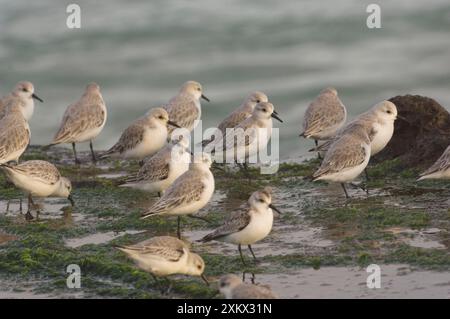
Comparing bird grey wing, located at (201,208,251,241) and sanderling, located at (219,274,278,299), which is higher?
bird grey wing, located at (201,208,251,241)

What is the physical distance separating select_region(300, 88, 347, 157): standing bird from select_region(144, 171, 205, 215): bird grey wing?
3787mm

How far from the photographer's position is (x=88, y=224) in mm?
11602

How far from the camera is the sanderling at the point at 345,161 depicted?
1184 cm

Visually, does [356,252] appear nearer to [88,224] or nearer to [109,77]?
[88,224]

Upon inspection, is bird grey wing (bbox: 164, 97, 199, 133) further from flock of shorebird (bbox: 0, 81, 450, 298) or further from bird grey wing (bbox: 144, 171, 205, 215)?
bird grey wing (bbox: 144, 171, 205, 215)

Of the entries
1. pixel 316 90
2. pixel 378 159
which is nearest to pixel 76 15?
pixel 316 90

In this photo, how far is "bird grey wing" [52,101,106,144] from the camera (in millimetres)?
15047

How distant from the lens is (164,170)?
12.4 meters

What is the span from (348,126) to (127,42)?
12198 millimetres

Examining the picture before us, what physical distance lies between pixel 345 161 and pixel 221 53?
485 inches

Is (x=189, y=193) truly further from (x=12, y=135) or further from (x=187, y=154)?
(x=12, y=135)

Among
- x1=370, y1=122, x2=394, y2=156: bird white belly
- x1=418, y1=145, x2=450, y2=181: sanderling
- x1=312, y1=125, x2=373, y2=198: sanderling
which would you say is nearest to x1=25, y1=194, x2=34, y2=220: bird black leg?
x1=312, y1=125, x2=373, y2=198: sanderling

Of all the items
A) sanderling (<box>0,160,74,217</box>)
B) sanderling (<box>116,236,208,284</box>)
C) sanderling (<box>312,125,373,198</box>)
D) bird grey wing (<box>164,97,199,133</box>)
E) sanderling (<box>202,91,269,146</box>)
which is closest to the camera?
sanderling (<box>116,236,208,284</box>)

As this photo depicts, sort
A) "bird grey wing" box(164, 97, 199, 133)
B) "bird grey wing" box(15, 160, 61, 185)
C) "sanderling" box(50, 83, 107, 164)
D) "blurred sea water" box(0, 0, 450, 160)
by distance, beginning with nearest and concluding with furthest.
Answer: "bird grey wing" box(15, 160, 61, 185) → "sanderling" box(50, 83, 107, 164) → "bird grey wing" box(164, 97, 199, 133) → "blurred sea water" box(0, 0, 450, 160)
